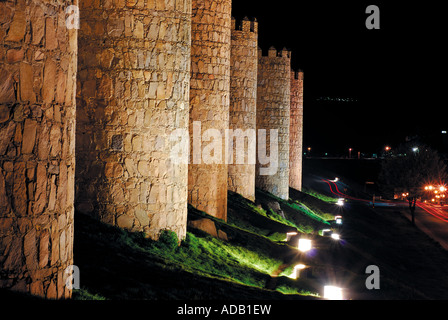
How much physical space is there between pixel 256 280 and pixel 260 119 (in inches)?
599

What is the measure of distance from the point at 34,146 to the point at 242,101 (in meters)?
14.5

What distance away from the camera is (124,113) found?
33.0 feet

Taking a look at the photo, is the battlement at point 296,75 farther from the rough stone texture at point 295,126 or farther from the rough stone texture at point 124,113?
the rough stone texture at point 124,113

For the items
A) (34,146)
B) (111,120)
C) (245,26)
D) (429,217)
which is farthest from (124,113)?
→ (429,217)

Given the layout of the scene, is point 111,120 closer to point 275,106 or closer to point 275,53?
point 275,106

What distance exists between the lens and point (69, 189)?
6145mm

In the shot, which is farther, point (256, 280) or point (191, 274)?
point (256, 280)

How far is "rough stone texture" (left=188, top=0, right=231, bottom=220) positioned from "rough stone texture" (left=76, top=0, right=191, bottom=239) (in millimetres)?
4176

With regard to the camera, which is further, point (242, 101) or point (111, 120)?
point (242, 101)

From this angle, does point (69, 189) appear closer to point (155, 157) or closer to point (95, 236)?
point (95, 236)

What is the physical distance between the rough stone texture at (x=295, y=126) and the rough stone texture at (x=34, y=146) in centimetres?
2484

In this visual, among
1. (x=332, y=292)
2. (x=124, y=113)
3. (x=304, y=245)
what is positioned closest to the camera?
(x=124, y=113)

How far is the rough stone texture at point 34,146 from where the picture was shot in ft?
17.9
